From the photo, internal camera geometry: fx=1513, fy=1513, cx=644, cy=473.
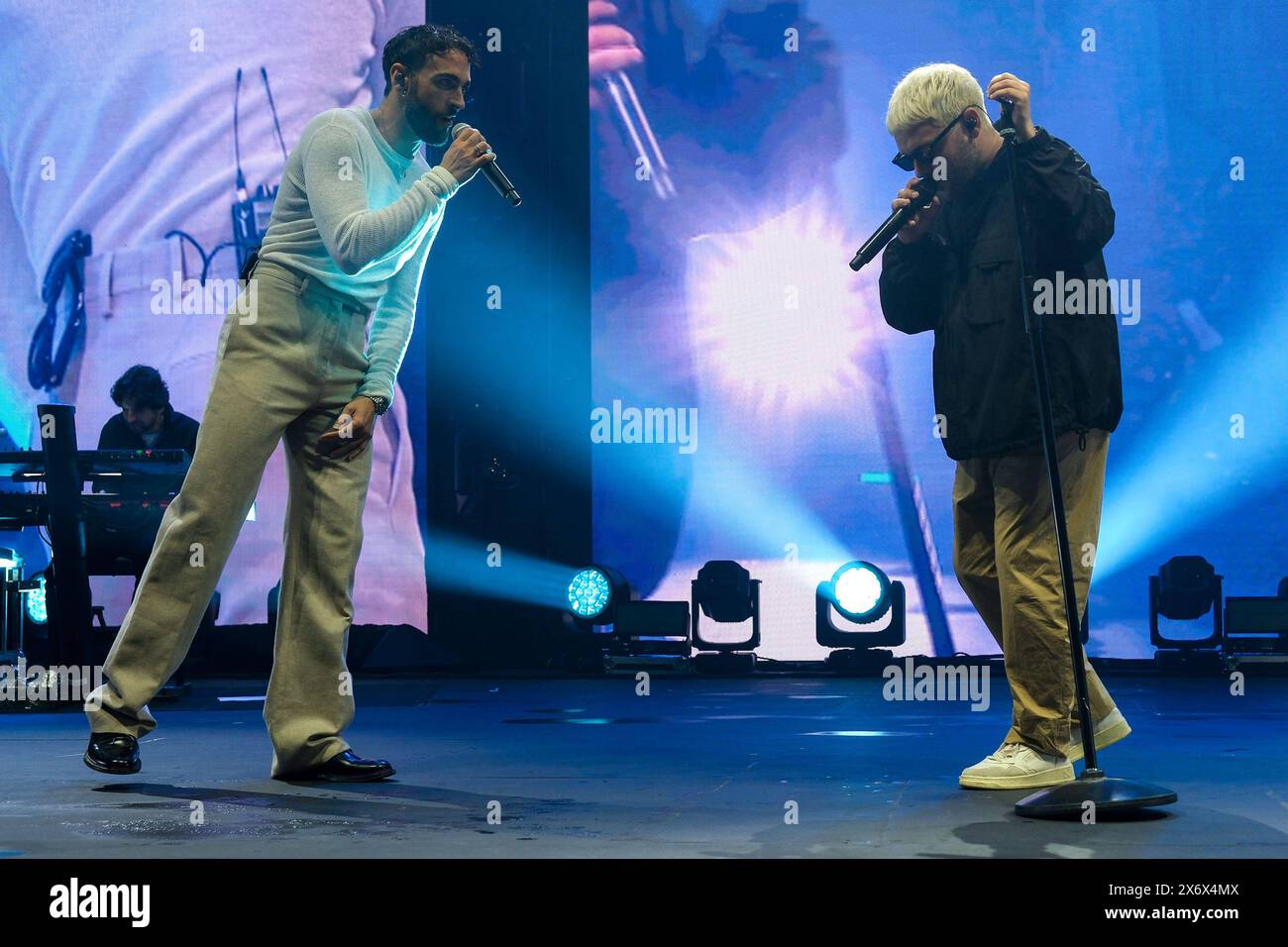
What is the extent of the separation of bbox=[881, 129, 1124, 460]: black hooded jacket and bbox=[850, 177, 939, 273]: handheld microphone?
5.6 inches

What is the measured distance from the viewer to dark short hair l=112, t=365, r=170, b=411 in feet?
18.5

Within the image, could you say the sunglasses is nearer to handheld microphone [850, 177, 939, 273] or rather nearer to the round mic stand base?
handheld microphone [850, 177, 939, 273]

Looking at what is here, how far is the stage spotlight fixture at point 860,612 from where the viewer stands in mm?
6359

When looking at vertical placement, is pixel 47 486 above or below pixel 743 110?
below

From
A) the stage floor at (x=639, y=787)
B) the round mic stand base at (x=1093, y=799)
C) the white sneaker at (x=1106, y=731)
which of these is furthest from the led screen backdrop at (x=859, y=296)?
the round mic stand base at (x=1093, y=799)

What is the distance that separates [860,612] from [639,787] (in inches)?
147

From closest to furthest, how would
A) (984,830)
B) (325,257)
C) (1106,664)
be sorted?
1. (984,830)
2. (325,257)
3. (1106,664)

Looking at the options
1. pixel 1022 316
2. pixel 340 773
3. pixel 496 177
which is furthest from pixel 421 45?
pixel 340 773

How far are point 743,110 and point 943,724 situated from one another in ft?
12.1

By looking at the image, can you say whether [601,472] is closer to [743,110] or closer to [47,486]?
[743,110]

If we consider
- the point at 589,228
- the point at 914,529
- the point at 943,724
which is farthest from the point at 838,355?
the point at 943,724

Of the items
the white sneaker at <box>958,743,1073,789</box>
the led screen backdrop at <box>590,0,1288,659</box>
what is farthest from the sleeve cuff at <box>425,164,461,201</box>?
the led screen backdrop at <box>590,0,1288,659</box>

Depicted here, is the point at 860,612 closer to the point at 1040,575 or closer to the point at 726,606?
the point at 726,606
